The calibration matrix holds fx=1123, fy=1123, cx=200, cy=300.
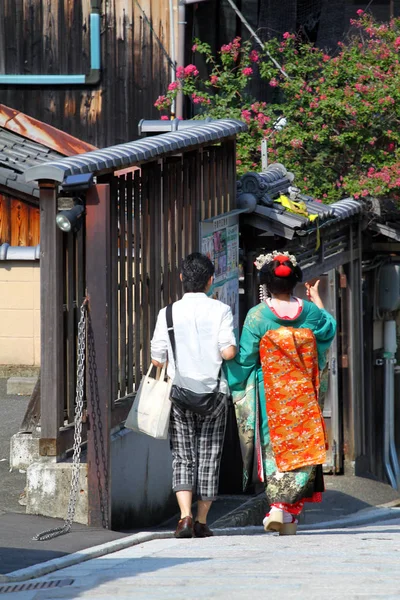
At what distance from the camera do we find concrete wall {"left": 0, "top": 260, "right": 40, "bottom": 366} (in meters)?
12.8

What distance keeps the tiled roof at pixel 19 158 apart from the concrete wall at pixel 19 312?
2.88ft

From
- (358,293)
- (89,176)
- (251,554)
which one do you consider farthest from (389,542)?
(358,293)

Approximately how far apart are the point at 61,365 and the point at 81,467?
0.63 metres

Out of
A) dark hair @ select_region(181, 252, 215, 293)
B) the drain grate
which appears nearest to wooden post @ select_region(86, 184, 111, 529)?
dark hair @ select_region(181, 252, 215, 293)

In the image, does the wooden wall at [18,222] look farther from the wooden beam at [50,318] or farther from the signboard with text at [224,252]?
the wooden beam at [50,318]

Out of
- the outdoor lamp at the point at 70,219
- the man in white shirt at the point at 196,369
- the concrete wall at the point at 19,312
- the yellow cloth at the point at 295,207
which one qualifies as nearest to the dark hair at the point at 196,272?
the man in white shirt at the point at 196,369

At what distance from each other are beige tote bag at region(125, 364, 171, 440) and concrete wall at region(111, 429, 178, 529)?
0.88ft

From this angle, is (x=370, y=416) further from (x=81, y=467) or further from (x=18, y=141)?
(x=81, y=467)

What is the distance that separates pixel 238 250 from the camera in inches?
395

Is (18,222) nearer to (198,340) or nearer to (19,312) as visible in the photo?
(19,312)

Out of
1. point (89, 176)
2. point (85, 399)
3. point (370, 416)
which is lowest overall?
point (370, 416)

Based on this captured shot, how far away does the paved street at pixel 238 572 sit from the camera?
4488 millimetres

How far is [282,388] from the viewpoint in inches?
290

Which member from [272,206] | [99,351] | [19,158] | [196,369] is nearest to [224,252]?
[272,206]
